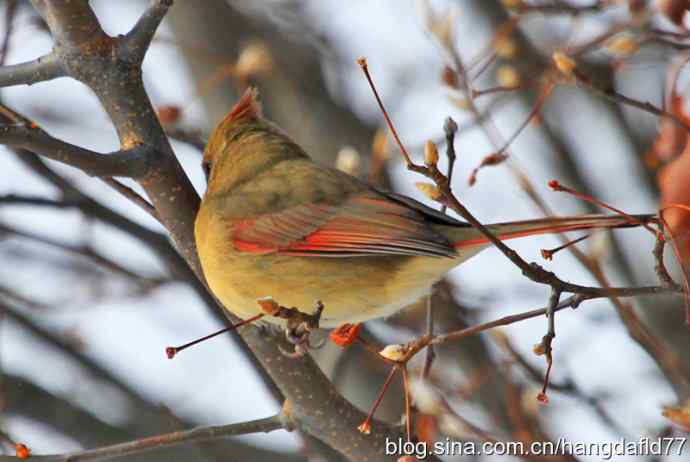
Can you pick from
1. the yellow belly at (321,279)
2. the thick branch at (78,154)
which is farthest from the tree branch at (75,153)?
the yellow belly at (321,279)

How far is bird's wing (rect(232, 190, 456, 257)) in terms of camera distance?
3.13 meters

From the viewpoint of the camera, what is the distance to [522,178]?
2643mm

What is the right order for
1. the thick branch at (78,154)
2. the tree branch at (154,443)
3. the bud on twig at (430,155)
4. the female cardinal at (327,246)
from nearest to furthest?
1. the bud on twig at (430,155)
2. the thick branch at (78,154)
3. the tree branch at (154,443)
4. the female cardinal at (327,246)

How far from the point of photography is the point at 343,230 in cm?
324

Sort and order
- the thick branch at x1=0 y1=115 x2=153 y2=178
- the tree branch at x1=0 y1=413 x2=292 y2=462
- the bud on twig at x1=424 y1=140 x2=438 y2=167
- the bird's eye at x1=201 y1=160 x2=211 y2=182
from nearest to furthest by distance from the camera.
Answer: the bud on twig at x1=424 y1=140 x2=438 y2=167
the thick branch at x1=0 y1=115 x2=153 y2=178
the tree branch at x1=0 y1=413 x2=292 y2=462
the bird's eye at x1=201 y1=160 x2=211 y2=182

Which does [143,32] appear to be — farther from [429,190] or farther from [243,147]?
[429,190]

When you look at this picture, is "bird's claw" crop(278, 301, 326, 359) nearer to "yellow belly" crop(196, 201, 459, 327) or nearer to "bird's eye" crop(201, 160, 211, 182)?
"yellow belly" crop(196, 201, 459, 327)

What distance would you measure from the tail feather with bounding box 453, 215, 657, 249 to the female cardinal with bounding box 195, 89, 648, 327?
0.21 metres

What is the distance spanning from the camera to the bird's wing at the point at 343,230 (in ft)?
10.3

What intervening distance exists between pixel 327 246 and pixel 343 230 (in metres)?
0.07

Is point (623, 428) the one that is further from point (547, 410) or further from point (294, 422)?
point (547, 410)

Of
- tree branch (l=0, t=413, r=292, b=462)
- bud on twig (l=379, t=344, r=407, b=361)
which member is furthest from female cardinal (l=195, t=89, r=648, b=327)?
bud on twig (l=379, t=344, r=407, b=361)

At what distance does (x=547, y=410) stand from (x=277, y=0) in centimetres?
268

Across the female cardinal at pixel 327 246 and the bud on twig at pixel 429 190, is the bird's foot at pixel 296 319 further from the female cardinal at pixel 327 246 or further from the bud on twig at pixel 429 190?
the female cardinal at pixel 327 246
